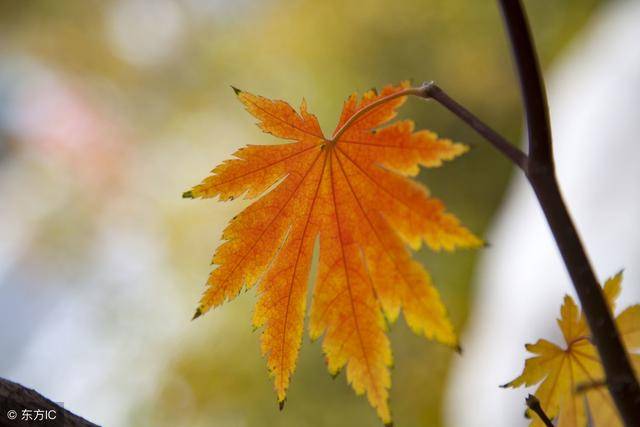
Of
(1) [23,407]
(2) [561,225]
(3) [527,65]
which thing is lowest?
(1) [23,407]

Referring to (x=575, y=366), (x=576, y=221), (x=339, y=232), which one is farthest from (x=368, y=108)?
(x=576, y=221)

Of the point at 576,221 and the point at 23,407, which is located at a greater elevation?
the point at 576,221

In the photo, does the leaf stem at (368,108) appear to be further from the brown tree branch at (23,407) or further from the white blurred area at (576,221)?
the white blurred area at (576,221)

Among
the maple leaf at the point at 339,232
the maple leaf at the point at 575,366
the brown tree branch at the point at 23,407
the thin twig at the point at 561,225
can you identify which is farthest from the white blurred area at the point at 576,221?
the brown tree branch at the point at 23,407

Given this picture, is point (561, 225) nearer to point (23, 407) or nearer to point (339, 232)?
point (339, 232)

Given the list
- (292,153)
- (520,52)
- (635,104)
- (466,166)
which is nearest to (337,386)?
(466,166)
